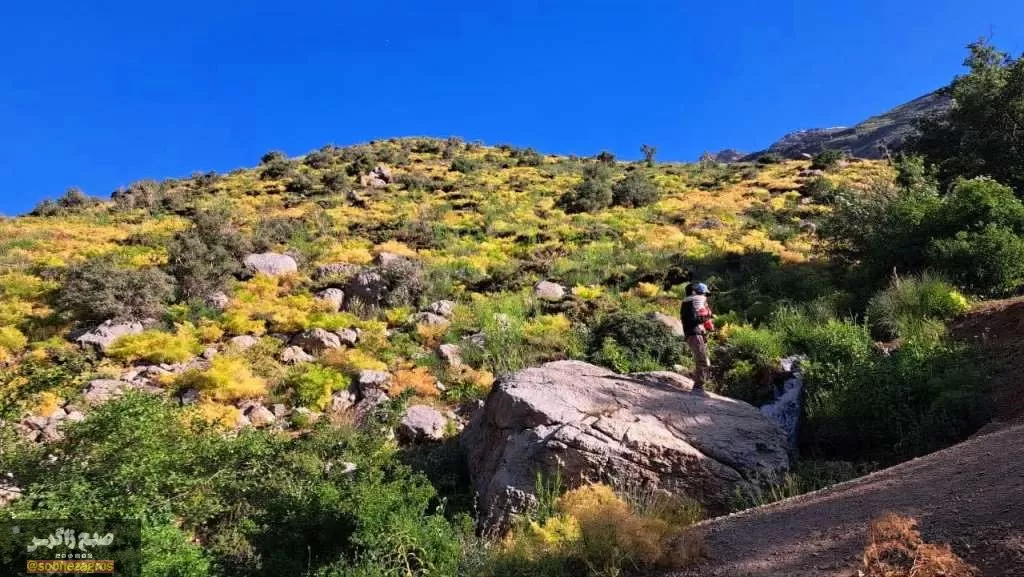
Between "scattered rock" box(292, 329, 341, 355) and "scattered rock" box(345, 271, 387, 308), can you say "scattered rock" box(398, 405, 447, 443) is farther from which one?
"scattered rock" box(345, 271, 387, 308)

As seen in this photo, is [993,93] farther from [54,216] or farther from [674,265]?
[54,216]

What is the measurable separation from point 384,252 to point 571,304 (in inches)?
275

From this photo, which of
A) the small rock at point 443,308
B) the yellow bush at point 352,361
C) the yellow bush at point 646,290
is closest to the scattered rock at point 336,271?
the small rock at point 443,308

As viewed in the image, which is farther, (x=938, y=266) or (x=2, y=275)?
(x=2, y=275)

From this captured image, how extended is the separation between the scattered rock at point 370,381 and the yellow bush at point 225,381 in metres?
1.60

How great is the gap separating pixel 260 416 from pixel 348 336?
3.16 metres

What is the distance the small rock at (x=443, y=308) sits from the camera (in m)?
13.0

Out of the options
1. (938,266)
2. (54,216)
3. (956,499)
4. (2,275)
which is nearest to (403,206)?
(2,275)

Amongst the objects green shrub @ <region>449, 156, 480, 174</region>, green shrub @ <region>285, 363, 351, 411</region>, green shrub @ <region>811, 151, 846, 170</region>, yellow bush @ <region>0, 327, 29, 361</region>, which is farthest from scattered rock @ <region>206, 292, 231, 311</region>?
green shrub @ <region>811, 151, 846, 170</region>

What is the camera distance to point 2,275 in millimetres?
15602

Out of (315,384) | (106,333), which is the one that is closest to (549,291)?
(315,384)

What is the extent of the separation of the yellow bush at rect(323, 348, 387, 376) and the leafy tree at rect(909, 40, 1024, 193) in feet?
49.4

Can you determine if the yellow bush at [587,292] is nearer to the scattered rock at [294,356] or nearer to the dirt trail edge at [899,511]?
the scattered rock at [294,356]

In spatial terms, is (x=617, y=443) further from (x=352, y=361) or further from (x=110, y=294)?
(x=110, y=294)
